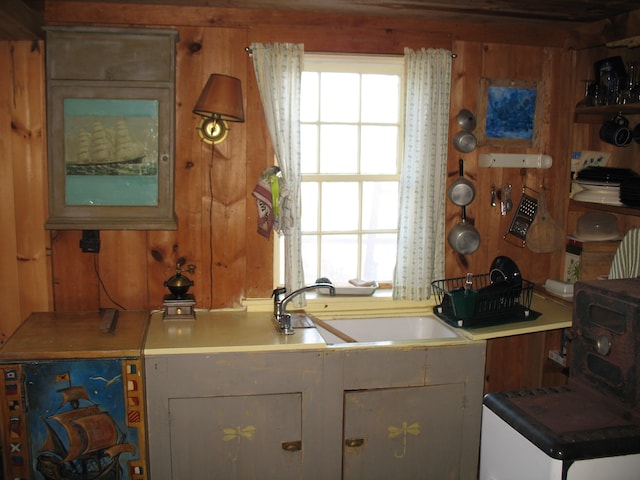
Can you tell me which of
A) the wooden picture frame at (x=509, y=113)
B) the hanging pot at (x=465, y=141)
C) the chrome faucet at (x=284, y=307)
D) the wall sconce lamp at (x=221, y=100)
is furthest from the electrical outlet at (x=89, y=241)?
the wooden picture frame at (x=509, y=113)

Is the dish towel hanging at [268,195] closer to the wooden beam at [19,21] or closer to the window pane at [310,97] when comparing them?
the window pane at [310,97]

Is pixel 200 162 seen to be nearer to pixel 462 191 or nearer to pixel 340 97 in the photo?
pixel 340 97

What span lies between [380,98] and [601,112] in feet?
3.96

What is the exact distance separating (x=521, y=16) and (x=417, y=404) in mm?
2023

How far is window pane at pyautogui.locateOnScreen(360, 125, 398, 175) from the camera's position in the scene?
334 centimetres

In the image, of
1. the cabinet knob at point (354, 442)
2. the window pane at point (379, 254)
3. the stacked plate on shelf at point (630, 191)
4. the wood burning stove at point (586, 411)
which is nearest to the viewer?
the wood burning stove at point (586, 411)

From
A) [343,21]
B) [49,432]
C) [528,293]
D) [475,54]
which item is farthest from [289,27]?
[49,432]

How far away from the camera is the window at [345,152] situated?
322 centimetres

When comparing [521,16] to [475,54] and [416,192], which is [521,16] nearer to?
[475,54]

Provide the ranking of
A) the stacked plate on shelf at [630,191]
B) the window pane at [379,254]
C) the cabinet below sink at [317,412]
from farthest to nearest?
the window pane at [379,254], the stacked plate on shelf at [630,191], the cabinet below sink at [317,412]

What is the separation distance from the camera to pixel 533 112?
336cm

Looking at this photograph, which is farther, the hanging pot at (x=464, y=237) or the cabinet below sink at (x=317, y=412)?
the hanging pot at (x=464, y=237)

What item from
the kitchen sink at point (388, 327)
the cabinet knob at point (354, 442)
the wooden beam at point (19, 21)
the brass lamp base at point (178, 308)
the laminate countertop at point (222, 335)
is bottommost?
the cabinet knob at point (354, 442)

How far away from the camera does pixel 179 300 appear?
2957 millimetres
